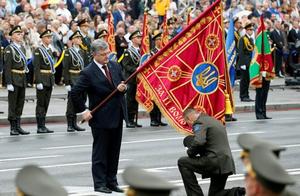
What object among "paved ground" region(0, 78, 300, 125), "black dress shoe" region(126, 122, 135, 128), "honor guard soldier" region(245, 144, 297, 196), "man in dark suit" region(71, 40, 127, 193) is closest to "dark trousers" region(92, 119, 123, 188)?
"man in dark suit" region(71, 40, 127, 193)

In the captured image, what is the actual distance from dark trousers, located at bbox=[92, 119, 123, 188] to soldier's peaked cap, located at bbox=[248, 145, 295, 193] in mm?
7736

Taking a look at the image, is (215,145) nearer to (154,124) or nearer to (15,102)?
Answer: (15,102)

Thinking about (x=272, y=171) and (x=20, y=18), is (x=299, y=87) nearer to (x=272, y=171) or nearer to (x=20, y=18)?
(x=20, y=18)

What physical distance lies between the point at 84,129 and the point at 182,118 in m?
9.01

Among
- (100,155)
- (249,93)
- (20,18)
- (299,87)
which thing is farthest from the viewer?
(299,87)

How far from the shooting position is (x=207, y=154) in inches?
496

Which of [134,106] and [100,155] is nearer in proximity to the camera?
[100,155]

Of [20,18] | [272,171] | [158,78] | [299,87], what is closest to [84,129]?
[20,18]

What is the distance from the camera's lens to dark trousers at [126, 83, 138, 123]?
2323cm

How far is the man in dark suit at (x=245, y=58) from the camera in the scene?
90.2 ft

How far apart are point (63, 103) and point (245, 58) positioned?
491 cm

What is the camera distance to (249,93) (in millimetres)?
30141

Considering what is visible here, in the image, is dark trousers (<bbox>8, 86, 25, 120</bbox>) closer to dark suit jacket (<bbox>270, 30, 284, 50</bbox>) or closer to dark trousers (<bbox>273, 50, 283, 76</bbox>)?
dark suit jacket (<bbox>270, 30, 284, 50</bbox>)

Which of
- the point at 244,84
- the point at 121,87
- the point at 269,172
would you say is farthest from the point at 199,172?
the point at 244,84
